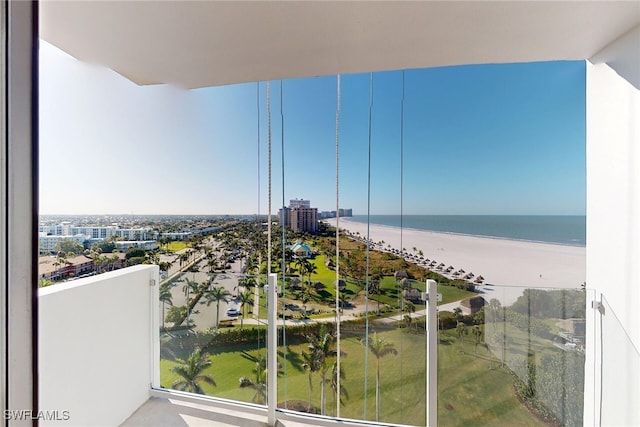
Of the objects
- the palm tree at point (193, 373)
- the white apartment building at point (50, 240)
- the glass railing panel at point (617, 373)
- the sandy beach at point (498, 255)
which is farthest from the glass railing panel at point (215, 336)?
the glass railing panel at point (617, 373)

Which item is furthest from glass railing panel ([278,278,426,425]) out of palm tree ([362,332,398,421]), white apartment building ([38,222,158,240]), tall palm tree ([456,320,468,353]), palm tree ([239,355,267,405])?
white apartment building ([38,222,158,240])

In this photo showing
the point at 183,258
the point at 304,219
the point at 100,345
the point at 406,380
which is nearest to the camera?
the point at 100,345

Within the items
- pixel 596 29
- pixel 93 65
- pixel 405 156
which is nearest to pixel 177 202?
pixel 93 65

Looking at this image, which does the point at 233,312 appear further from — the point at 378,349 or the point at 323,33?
the point at 323,33

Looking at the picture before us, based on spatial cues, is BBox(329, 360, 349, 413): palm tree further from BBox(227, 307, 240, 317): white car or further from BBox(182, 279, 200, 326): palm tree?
BBox(182, 279, 200, 326): palm tree

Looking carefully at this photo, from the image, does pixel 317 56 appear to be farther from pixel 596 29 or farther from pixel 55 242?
pixel 55 242

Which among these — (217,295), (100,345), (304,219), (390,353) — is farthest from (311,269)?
(100,345)
